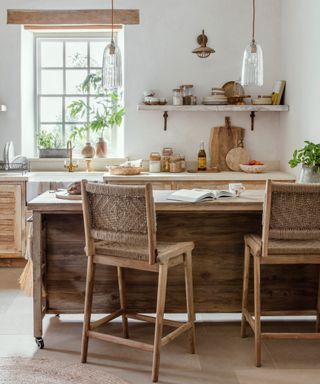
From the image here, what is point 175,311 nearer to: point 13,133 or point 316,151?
point 316,151

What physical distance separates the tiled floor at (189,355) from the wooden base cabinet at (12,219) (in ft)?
4.93

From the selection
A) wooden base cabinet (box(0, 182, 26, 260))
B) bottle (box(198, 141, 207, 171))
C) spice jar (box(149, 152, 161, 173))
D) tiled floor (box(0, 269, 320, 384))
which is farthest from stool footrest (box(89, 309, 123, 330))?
bottle (box(198, 141, 207, 171))

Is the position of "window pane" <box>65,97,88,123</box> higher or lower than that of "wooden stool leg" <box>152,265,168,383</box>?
higher

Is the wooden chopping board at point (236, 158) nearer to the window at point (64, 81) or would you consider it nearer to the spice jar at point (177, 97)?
the spice jar at point (177, 97)

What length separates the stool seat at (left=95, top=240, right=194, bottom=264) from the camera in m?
3.51

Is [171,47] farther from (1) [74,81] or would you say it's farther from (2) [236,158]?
(2) [236,158]

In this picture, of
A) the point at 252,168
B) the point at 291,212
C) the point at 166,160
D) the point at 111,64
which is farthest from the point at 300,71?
the point at 291,212

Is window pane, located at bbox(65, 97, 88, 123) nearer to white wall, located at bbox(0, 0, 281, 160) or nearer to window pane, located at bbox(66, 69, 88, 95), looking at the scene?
window pane, located at bbox(66, 69, 88, 95)

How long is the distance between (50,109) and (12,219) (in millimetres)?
1549

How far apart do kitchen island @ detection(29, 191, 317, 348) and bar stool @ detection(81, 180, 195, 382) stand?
0.50 meters

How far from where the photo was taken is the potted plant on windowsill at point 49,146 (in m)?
6.84

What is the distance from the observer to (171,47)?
664 centimetres

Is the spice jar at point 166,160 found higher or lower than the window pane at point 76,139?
lower

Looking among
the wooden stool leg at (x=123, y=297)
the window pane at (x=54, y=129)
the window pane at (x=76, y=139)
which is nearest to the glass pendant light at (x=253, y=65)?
Answer: the wooden stool leg at (x=123, y=297)
